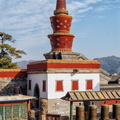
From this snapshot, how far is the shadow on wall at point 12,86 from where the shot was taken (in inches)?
1342

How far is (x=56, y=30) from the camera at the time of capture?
36.7 meters

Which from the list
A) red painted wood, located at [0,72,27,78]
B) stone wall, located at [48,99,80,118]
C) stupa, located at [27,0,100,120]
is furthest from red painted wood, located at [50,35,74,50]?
stone wall, located at [48,99,80,118]

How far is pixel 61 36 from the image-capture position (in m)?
36.1

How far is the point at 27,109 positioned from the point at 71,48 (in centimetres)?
1524

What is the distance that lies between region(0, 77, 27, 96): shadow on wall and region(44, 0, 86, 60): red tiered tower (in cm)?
538

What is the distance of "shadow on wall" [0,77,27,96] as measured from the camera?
34.1m

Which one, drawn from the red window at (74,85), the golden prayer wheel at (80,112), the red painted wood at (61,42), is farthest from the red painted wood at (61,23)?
the golden prayer wheel at (80,112)

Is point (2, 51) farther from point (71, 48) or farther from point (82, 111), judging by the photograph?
point (82, 111)

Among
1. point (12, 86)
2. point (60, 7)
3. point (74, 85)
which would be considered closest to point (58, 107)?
point (74, 85)

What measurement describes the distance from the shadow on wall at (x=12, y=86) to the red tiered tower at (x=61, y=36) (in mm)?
5379

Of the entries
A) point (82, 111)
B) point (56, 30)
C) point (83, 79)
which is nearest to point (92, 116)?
point (82, 111)

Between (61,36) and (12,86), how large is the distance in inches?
375

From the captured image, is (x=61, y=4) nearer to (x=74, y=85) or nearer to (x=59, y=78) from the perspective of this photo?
(x=59, y=78)

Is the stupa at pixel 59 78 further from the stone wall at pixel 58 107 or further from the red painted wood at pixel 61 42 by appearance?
the red painted wood at pixel 61 42
